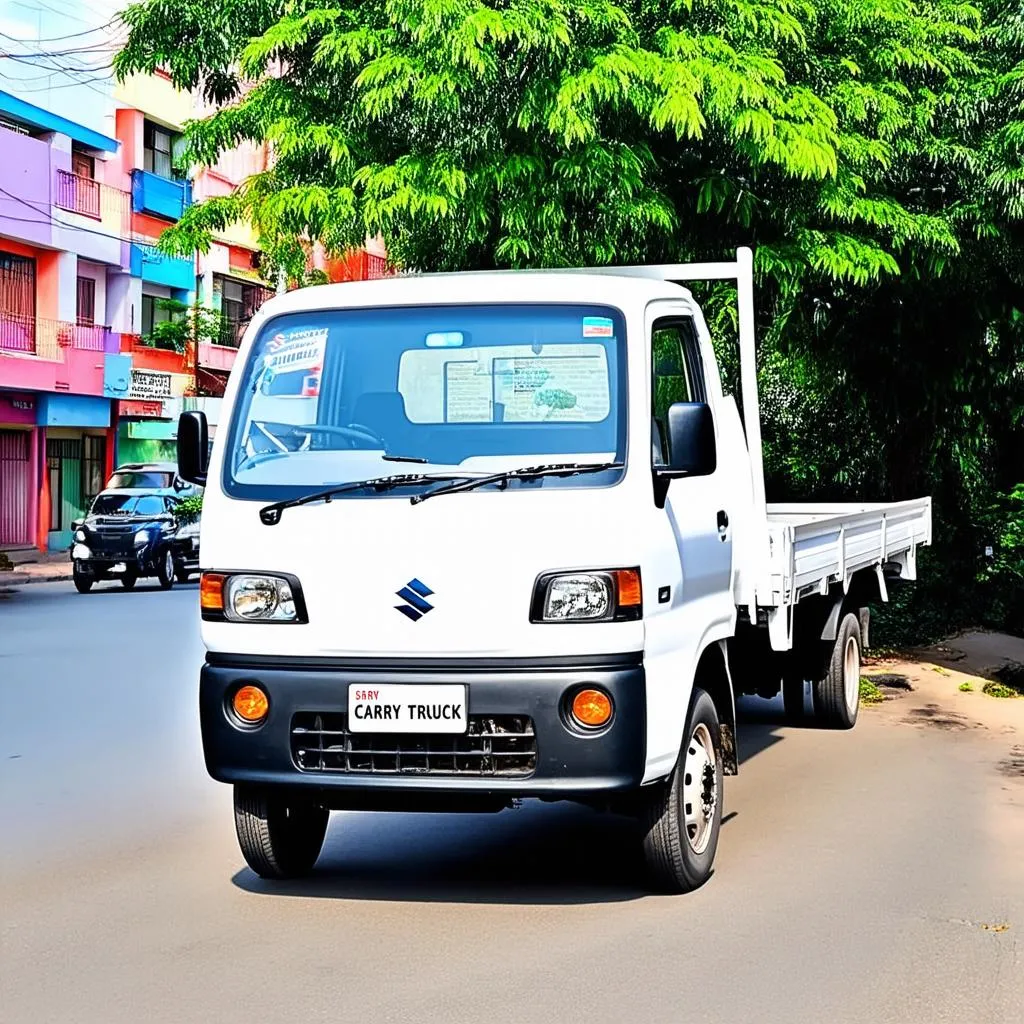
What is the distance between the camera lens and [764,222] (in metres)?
14.1

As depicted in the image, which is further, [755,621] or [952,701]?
[952,701]

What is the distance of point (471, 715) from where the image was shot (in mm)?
6215

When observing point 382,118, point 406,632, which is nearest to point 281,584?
point 406,632

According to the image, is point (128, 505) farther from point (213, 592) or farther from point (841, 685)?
point (213, 592)

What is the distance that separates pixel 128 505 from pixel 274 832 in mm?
22330

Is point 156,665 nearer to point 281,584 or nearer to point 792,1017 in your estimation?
point 281,584

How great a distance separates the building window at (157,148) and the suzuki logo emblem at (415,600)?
3883 cm

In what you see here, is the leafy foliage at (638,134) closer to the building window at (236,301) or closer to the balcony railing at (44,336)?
the balcony railing at (44,336)

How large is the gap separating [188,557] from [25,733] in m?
18.3

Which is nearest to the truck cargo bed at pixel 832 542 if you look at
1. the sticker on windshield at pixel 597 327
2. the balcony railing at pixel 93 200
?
the sticker on windshield at pixel 597 327

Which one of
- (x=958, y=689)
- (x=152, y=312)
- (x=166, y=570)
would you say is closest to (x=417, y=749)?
(x=958, y=689)

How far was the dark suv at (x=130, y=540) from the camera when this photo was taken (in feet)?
90.5

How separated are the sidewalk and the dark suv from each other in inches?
69.5

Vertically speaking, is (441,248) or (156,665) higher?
(441,248)
